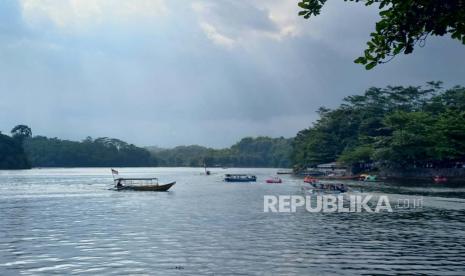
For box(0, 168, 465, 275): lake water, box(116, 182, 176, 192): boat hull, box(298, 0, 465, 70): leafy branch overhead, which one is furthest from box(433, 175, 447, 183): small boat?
box(298, 0, 465, 70): leafy branch overhead

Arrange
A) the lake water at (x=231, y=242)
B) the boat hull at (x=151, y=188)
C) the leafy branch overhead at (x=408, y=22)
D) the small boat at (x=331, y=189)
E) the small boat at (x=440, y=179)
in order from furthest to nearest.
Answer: the small boat at (x=440, y=179) → the boat hull at (x=151, y=188) → the small boat at (x=331, y=189) → the lake water at (x=231, y=242) → the leafy branch overhead at (x=408, y=22)

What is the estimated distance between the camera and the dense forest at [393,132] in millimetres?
106956

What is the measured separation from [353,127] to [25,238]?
139 meters

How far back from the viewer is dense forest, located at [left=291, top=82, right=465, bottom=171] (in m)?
107

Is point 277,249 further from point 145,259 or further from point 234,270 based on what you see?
point 145,259

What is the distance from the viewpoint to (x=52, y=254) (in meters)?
26.5

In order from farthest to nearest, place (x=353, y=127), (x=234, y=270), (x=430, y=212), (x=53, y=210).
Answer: (x=353, y=127) → (x=53, y=210) → (x=430, y=212) → (x=234, y=270)

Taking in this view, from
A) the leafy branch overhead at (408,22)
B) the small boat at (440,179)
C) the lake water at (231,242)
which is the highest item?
the leafy branch overhead at (408,22)

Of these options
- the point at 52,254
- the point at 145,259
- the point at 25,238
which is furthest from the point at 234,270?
the point at 25,238

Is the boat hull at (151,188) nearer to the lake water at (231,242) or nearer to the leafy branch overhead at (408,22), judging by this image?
the lake water at (231,242)

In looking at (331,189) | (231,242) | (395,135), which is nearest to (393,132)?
(395,135)

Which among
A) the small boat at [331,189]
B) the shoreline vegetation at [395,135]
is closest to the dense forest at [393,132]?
the shoreline vegetation at [395,135]

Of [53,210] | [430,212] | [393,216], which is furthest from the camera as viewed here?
[53,210]

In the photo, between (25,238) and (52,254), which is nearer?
(52,254)
